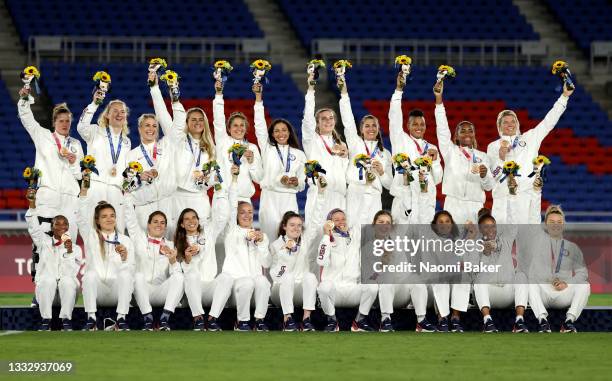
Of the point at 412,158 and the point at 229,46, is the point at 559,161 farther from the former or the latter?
the point at 412,158

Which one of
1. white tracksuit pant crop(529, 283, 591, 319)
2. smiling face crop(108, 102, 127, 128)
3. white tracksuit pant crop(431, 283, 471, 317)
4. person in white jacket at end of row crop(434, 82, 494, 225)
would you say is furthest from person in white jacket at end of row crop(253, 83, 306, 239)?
white tracksuit pant crop(529, 283, 591, 319)

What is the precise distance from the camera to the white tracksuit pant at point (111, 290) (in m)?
11.5

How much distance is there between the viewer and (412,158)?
42.3 feet

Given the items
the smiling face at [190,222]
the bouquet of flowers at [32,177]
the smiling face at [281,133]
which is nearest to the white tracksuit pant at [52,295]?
the bouquet of flowers at [32,177]

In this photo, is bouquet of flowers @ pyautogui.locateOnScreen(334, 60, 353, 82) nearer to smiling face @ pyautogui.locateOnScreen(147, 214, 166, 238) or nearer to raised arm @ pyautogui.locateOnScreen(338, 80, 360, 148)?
raised arm @ pyautogui.locateOnScreen(338, 80, 360, 148)

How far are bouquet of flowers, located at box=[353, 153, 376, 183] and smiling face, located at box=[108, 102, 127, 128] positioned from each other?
2.32 m

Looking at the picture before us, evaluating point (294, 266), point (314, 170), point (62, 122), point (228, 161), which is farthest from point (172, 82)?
point (294, 266)

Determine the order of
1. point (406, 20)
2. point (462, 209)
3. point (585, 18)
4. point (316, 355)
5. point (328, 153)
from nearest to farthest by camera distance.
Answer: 1. point (316, 355)
2. point (462, 209)
3. point (328, 153)
4. point (406, 20)
5. point (585, 18)

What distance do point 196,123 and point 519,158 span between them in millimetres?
3258

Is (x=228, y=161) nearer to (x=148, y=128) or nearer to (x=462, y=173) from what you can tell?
(x=148, y=128)

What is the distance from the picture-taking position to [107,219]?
11664 millimetres

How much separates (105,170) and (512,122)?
161 inches

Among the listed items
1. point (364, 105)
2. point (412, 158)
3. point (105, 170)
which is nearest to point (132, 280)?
point (105, 170)

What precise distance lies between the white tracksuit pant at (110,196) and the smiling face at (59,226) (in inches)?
20.4
